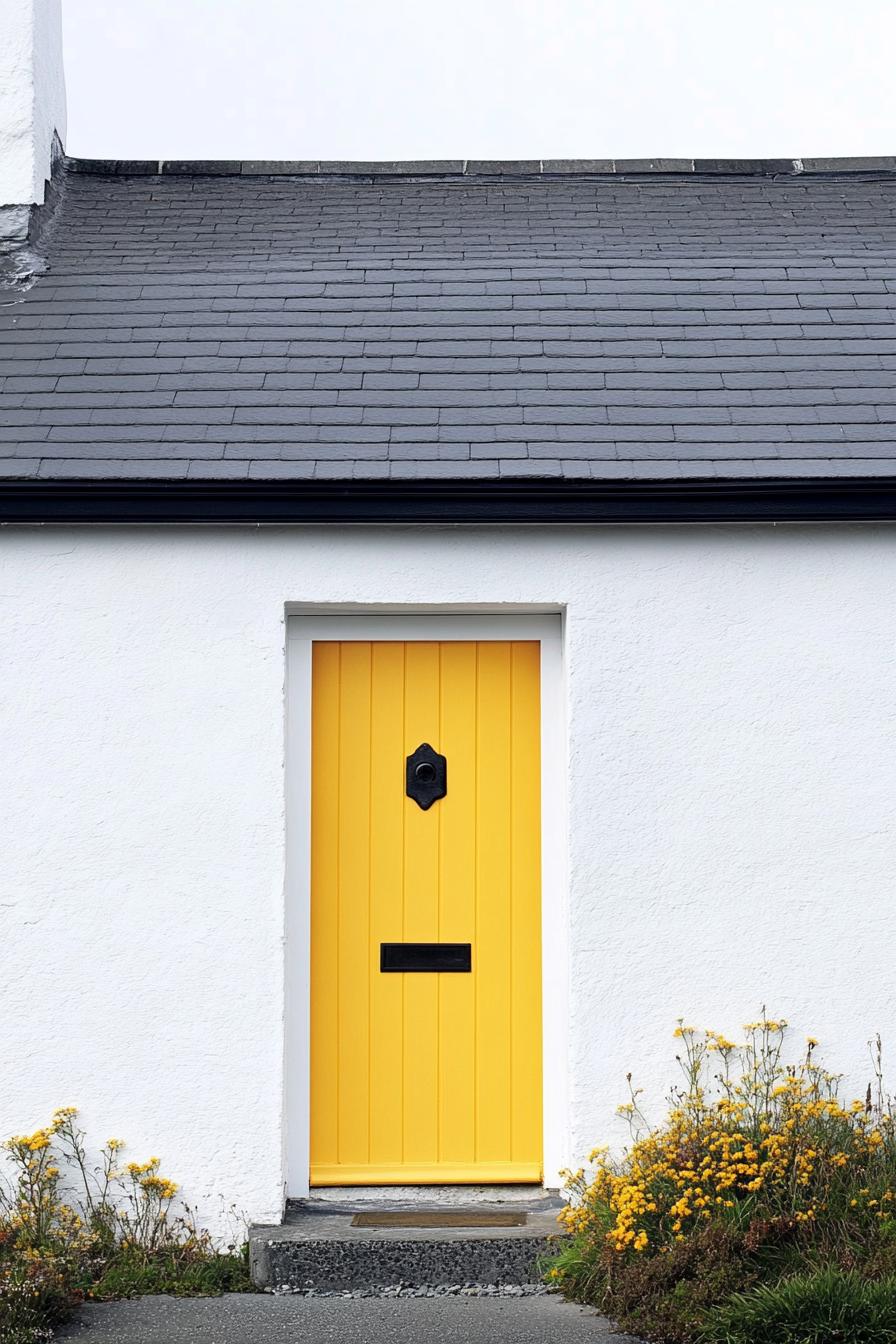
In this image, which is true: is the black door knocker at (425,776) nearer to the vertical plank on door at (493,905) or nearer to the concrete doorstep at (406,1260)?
the vertical plank on door at (493,905)

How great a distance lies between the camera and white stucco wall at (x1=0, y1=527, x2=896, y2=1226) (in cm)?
520

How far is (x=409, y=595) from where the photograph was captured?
5371 mm

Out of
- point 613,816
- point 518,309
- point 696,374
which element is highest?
point 518,309

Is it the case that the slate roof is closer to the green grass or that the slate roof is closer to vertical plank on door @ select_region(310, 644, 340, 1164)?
vertical plank on door @ select_region(310, 644, 340, 1164)

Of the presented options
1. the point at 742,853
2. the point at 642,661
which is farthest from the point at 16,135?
the point at 742,853

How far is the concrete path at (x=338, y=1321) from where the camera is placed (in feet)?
14.2

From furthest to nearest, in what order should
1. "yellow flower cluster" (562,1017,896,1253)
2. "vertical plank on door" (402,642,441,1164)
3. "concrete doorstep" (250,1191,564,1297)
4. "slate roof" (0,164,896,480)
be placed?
"vertical plank on door" (402,642,441,1164)
"slate roof" (0,164,896,480)
"concrete doorstep" (250,1191,564,1297)
"yellow flower cluster" (562,1017,896,1253)

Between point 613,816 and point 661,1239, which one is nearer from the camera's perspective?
point 661,1239

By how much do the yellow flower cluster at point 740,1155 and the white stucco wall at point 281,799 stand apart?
5.1 inches

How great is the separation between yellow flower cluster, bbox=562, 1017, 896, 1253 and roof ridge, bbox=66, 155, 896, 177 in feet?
19.0

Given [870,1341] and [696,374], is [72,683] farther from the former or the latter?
[870,1341]

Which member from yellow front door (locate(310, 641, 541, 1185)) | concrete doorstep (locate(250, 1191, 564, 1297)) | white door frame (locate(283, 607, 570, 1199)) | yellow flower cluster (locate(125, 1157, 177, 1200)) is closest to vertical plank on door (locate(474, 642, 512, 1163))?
yellow front door (locate(310, 641, 541, 1185))

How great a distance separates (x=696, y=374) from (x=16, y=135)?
164 inches

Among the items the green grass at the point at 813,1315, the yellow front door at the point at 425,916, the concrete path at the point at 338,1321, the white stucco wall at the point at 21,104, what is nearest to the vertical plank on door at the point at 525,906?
the yellow front door at the point at 425,916
